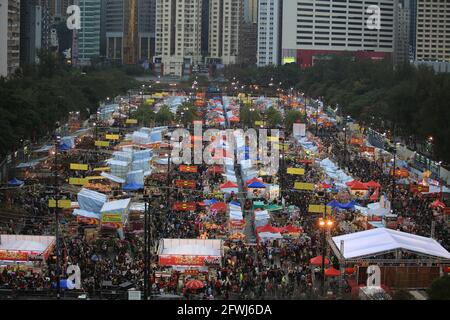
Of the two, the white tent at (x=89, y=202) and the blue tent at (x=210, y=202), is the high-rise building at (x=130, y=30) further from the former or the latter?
the white tent at (x=89, y=202)

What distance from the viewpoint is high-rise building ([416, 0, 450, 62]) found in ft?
362

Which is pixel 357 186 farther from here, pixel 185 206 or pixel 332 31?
pixel 332 31

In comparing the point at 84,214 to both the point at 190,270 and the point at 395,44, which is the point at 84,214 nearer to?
the point at 190,270

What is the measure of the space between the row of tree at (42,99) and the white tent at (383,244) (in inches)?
590

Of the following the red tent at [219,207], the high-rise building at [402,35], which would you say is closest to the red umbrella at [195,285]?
the red tent at [219,207]

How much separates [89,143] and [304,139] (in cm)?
888

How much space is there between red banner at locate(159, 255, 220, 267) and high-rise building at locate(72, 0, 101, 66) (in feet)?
362

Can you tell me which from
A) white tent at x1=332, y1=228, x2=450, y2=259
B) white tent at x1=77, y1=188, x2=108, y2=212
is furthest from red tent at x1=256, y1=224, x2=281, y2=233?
white tent at x1=77, y1=188, x2=108, y2=212

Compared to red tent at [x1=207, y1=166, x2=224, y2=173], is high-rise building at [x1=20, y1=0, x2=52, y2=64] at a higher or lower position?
higher

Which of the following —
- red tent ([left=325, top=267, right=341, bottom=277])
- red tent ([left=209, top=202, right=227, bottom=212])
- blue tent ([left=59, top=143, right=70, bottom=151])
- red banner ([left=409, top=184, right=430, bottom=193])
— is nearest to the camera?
red tent ([left=325, top=267, right=341, bottom=277])

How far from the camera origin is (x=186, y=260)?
16.1m

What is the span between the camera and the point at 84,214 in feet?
64.7

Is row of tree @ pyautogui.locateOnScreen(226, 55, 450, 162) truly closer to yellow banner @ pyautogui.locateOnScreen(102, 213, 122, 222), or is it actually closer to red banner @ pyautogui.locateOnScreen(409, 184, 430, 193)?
red banner @ pyautogui.locateOnScreen(409, 184, 430, 193)
